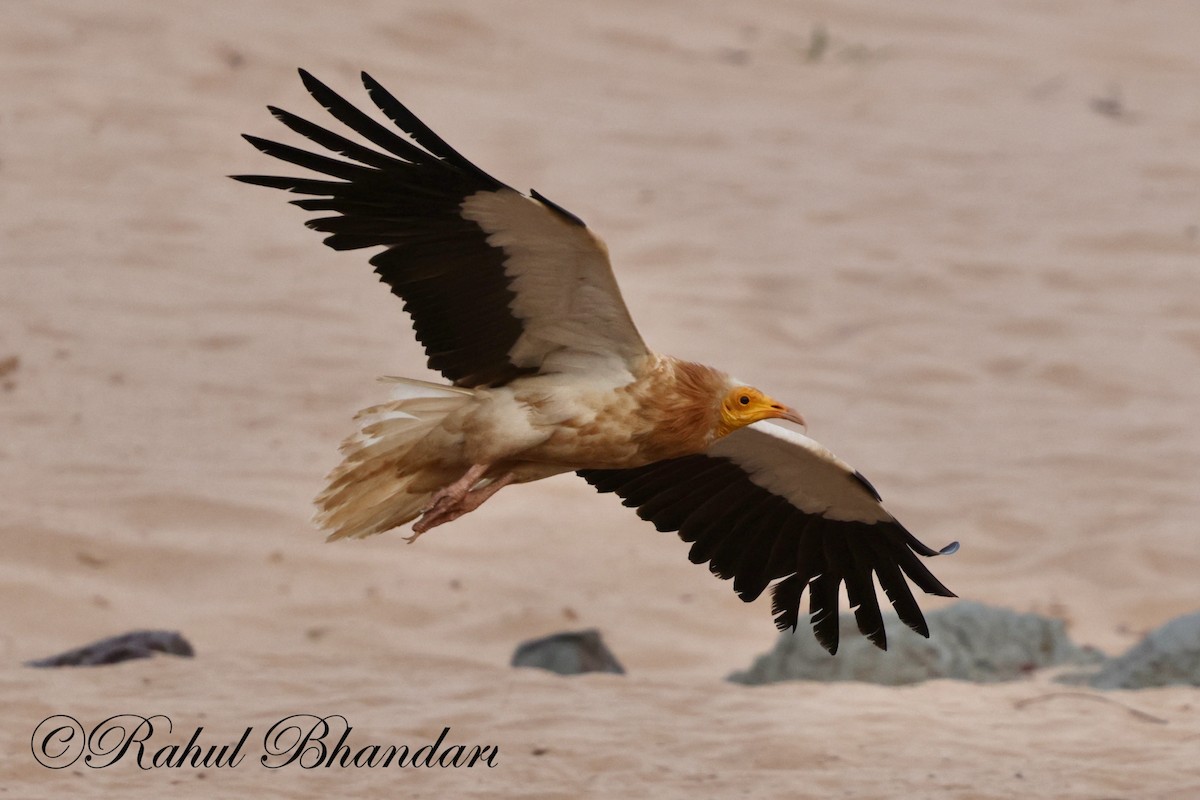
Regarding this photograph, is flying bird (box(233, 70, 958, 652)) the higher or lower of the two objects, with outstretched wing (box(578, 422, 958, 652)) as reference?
higher

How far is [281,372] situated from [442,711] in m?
4.23

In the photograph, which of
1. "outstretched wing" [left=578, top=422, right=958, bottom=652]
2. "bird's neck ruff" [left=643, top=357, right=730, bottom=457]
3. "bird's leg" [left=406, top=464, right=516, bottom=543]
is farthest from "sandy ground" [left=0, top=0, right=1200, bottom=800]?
"bird's neck ruff" [left=643, top=357, right=730, bottom=457]

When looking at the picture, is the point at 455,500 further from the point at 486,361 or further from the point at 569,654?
the point at 569,654

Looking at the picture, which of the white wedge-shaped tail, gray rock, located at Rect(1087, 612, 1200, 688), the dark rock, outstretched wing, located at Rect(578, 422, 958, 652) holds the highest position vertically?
the white wedge-shaped tail

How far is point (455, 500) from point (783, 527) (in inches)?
61.9

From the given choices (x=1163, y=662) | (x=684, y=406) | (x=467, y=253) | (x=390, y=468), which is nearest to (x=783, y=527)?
(x=684, y=406)

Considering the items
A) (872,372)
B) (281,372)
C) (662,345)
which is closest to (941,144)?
(872,372)

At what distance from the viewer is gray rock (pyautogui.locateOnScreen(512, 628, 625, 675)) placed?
736cm

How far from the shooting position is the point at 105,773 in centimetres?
579

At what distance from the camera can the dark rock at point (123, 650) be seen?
6.93 m

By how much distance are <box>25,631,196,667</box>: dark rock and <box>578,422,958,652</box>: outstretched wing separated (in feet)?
6.36

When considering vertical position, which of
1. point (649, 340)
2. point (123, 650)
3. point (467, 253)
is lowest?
point (123, 650)

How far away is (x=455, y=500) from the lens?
16.8 feet

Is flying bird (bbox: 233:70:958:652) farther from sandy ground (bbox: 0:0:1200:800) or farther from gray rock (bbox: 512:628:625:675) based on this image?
gray rock (bbox: 512:628:625:675)
